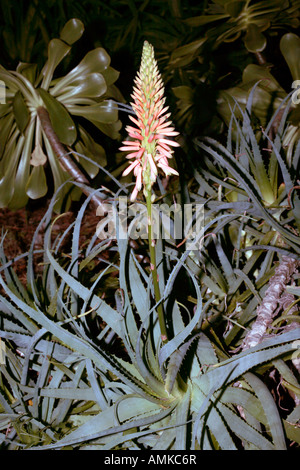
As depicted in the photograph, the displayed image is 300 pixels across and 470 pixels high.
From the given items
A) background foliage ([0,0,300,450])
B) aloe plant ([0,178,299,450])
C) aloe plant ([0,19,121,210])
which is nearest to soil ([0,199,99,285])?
aloe plant ([0,19,121,210])

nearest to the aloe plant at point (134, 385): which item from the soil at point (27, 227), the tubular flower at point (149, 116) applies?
the tubular flower at point (149, 116)

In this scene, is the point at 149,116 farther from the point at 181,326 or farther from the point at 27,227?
the point at 27,227

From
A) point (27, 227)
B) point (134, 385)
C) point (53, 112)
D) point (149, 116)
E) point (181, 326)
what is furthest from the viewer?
point (27, 227)

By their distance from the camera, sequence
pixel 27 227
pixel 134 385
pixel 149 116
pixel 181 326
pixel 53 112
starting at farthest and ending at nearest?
pixel 27 227, pixel 53 112, pixel 181 326, pixel 134 385, pixel 149 116

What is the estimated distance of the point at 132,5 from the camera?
2139mm

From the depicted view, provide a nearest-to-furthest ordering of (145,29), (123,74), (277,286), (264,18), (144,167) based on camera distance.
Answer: (144,167)
(277,286)
(264,18)
(123,74)
(145,29)

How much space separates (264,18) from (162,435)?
149 cm

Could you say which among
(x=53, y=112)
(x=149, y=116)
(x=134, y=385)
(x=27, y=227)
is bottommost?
(x=134, y=385)

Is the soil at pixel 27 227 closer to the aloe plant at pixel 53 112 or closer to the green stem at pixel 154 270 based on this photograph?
the aloe plant at pixel 53 112

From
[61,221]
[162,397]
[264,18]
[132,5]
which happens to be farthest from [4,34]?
[162,397]

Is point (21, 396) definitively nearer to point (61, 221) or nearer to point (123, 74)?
point (61, 221)

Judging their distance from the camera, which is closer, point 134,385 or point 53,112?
point 134,385

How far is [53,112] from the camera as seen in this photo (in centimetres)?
114

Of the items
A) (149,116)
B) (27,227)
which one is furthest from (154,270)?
(27,227)
